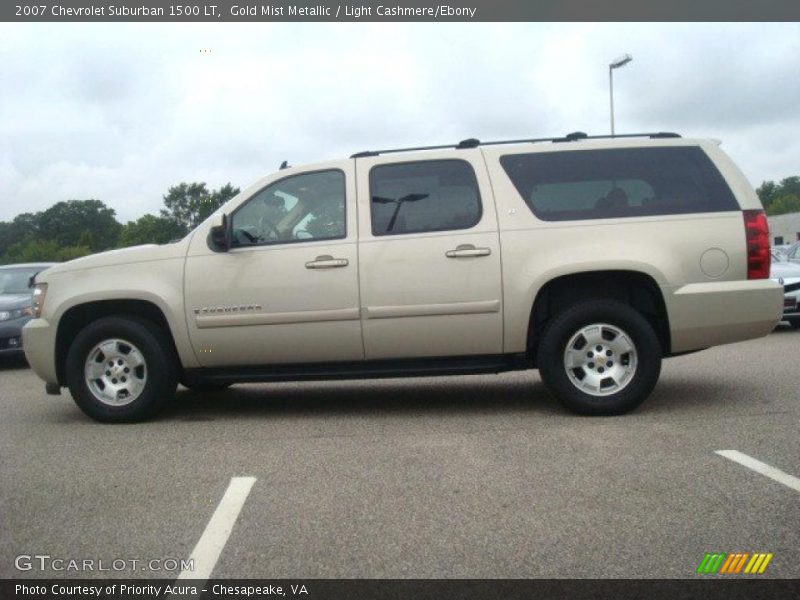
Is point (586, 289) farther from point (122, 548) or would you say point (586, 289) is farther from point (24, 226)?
point (24, 226)

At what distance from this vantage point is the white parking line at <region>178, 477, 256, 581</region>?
3596mm

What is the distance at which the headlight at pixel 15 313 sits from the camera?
39.5ft

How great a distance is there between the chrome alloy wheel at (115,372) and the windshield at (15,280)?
685 cm

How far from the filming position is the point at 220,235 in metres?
6.77

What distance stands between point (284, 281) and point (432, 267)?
112 centimetres

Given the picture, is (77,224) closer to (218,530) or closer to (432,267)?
(432,267)

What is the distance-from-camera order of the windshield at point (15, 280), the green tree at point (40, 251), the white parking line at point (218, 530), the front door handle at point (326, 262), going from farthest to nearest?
the green tree at point (40, 251)
the windshield at point (15, 280)
the front door handle at point (326, 262)
the white parking line at point (218, 530)

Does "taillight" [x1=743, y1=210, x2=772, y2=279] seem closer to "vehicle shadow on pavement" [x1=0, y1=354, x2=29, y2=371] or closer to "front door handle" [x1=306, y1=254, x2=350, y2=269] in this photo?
"front door handle" [x1=306, y1=254, x2=350, y2=269]

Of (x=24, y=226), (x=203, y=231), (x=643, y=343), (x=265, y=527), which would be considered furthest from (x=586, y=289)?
(x=24, y=226)

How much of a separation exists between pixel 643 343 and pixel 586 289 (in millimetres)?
605

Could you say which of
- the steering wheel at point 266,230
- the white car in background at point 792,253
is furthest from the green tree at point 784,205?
the steering wheel at point 266,230

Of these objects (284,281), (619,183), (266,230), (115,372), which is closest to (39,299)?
(115,372)
